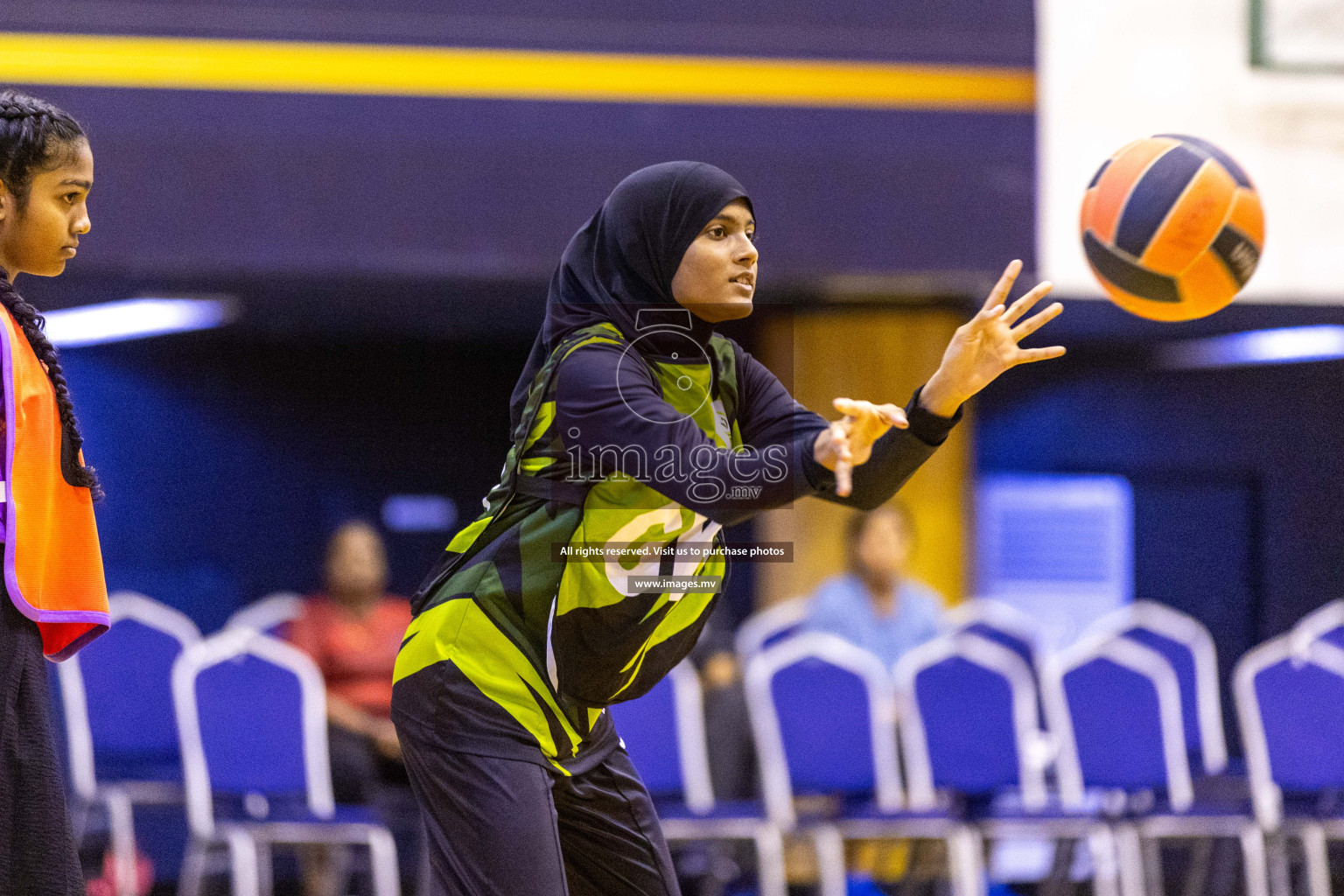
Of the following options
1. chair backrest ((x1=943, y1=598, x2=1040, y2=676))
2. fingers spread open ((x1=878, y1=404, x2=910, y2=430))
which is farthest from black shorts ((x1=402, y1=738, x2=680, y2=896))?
chair backrest ((x1=943, y1=598, x2=1040, y2=676))

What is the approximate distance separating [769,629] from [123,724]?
237cm

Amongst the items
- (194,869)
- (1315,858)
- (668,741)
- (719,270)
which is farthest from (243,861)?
(1315,858)

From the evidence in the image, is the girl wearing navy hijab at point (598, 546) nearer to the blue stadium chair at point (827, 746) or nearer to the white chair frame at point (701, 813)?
the white chair frame at point (701, 813)

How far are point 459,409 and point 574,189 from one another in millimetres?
3559

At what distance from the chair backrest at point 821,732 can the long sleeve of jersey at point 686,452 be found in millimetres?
2637

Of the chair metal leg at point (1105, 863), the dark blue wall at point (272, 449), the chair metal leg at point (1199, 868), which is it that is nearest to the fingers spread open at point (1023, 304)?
the chair metal leg at point (1105, 863)

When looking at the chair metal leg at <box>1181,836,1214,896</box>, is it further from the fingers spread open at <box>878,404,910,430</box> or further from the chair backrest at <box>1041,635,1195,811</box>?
the fingers spread open at <box>878,404,910,430</box>

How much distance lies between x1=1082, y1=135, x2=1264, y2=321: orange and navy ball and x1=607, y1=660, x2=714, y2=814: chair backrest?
2376 mm

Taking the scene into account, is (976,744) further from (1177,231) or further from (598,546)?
(598,546)

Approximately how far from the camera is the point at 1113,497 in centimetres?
723

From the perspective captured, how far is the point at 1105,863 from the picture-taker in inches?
174

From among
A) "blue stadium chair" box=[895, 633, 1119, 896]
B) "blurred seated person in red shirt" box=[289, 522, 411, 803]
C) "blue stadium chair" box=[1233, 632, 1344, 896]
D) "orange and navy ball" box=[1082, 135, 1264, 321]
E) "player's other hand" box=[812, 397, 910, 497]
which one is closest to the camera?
"player's other hand" box=[812, 397, 910, 497]

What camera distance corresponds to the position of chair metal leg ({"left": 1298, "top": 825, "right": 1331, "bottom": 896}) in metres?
4.20

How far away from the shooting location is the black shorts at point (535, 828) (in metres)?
1.89
